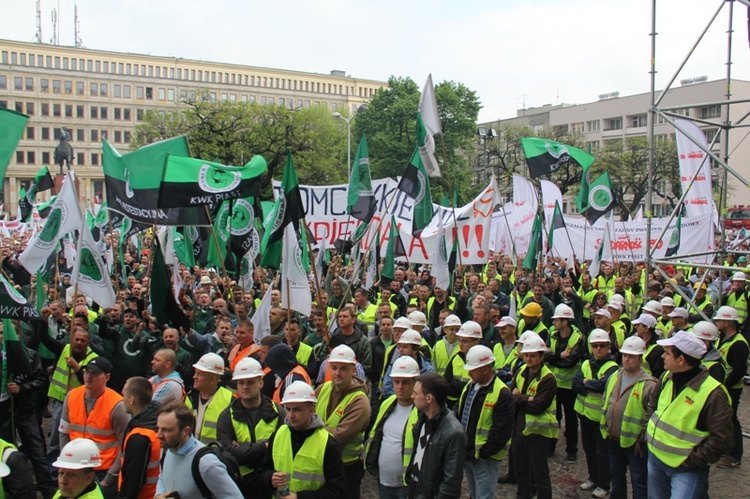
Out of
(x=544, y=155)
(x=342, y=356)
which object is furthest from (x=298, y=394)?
(x=544, y=155)

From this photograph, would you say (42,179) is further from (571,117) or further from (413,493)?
(571,117)

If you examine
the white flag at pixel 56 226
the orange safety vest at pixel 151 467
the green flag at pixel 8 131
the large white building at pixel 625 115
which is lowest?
the orange safety vest at pixel 151 467

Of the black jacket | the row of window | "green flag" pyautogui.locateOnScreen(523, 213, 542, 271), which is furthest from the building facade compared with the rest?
the black jacket

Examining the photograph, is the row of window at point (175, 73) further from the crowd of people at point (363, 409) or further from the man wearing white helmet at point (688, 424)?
the man wearing white helmet at point (688, 424)

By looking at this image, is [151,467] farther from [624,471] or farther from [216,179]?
[624,471]

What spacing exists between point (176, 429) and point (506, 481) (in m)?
4.62

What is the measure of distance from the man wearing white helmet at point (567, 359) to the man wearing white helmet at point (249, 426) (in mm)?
3755

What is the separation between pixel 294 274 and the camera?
8.16 meters

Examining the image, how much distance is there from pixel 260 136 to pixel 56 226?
38196 mm

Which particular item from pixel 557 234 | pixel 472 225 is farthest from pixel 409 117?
pixel 472 225

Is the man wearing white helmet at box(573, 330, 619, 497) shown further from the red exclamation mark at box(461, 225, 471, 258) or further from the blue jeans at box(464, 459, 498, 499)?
the red exclamation mark at box(461, 225, 471, 258)

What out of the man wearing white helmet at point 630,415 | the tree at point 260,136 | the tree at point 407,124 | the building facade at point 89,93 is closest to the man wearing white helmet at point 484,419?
the man wearing white helmet at point 630,415

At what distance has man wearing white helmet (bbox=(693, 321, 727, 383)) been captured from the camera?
20.9 ft

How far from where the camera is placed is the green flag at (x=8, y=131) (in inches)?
238
